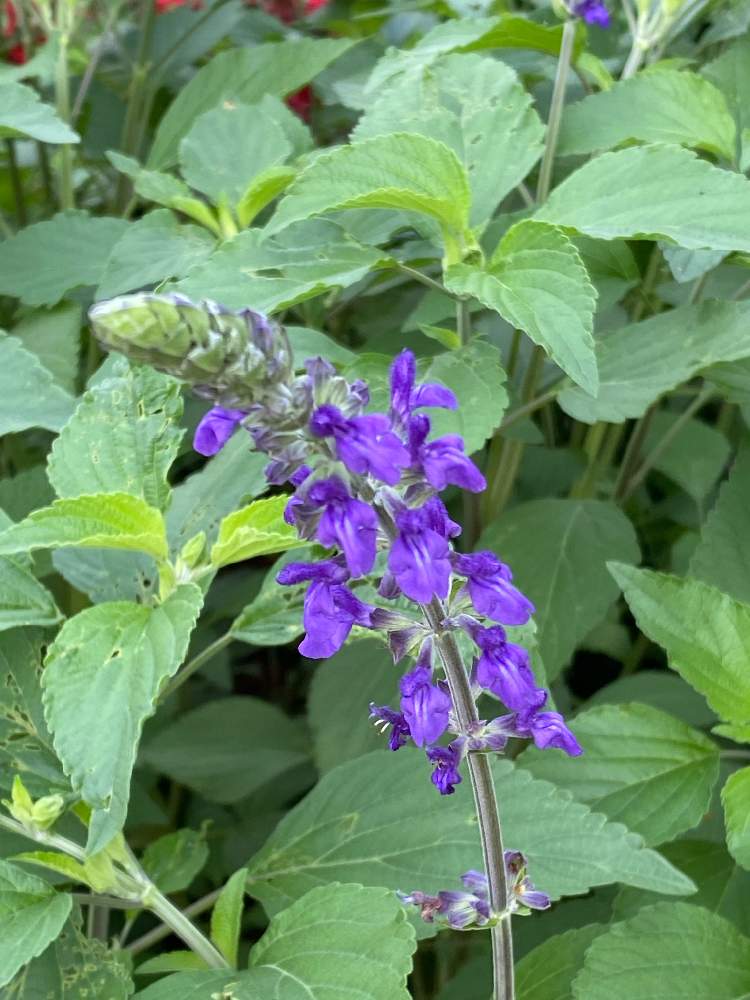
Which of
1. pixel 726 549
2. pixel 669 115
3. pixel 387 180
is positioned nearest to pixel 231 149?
pixel 387 180

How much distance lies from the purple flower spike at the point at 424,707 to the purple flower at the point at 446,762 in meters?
0.05

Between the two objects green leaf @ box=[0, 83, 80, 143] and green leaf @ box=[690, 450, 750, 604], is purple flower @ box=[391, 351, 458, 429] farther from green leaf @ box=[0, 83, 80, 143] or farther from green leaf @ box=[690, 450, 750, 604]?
green leaf @ box=[0, 83, 80, 143]

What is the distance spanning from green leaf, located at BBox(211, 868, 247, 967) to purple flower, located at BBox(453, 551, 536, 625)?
453 mm

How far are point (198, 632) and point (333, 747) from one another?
38cm

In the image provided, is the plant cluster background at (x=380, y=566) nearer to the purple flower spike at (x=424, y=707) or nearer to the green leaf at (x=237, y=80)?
the green leaf at (x=237, y=80)

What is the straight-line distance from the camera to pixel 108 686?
79 cm

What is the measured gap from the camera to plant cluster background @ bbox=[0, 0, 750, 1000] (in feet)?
2.73

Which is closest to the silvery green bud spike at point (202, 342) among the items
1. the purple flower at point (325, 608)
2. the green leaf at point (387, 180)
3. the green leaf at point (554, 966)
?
the purple flower at point (325, 608)

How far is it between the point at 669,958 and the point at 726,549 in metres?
0.42

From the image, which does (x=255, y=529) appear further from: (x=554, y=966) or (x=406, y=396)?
(x=554, y=966)

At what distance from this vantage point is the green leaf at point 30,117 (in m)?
1.14

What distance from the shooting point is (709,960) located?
881 millimetres

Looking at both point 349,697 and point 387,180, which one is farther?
point 349,697

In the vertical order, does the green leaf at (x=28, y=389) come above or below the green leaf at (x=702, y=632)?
above
